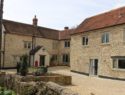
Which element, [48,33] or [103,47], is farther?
[48,33]

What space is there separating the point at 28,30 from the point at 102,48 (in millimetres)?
21598

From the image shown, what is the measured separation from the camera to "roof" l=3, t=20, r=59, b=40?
44.7m

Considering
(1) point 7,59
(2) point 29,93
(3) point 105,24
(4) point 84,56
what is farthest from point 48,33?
(2) point 29,93

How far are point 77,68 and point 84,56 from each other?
2462mm

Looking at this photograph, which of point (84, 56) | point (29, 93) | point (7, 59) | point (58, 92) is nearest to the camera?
point (58, 92)

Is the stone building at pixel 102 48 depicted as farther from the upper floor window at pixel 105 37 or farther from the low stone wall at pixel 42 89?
the low stone wall at pixel 42 89

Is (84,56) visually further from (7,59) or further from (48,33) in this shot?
(48,33)

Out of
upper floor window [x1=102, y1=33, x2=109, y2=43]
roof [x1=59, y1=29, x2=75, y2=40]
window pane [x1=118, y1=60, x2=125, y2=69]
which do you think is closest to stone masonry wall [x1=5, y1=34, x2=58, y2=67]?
roof [x1=59, y1=29, x2=75, y2=40]

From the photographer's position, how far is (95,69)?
32062 millimetres

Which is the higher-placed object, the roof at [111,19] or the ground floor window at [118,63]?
the roof at [111,19]

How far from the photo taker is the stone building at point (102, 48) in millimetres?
27578

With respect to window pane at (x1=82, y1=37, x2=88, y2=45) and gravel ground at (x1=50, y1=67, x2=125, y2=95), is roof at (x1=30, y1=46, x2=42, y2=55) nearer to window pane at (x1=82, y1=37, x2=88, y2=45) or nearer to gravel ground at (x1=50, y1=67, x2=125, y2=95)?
window pane at (x1=82, y1=37, x2=88, y2=45)

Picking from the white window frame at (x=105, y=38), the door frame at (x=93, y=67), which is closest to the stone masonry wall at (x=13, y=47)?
the door frame at (x=93, y=67)

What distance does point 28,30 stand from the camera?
48469 mm
